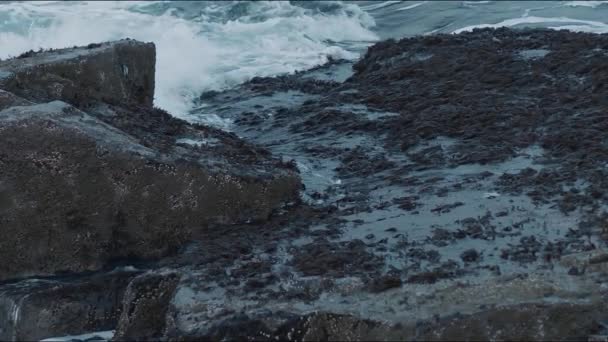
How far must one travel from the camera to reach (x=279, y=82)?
37.3ft

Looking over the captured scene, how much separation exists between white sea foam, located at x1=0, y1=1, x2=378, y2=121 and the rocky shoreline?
367cm

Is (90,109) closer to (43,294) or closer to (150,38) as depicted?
(43,294)

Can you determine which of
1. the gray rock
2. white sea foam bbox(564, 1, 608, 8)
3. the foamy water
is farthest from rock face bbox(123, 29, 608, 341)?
white sea foam bbox(564, 1, 608, 8)

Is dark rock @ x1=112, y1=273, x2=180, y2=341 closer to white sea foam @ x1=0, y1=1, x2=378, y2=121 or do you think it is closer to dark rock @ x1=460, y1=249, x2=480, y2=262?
dark rock @ x1=460, y1=249, x2=480, y2=262

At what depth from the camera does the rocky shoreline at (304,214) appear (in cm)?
483

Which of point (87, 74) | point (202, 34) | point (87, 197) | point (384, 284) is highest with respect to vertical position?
point (87, 74)

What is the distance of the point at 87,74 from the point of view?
7918 millimetres

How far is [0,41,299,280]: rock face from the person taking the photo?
5.98 metres

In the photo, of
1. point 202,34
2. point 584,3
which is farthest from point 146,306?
point 584,3

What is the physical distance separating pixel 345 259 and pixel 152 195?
1526 mm

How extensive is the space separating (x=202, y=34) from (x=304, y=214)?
33.8ft

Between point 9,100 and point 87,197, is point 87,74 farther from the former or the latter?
point 87,197

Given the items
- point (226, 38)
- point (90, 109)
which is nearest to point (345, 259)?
point (90, 109)

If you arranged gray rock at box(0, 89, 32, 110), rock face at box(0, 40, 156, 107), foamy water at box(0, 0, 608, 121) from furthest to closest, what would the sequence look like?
foamy water at box(0, 0, 608, 121)
rock face at box(0, 40, 156, 107)
gray rock at box(0, 89, 32, 110)
